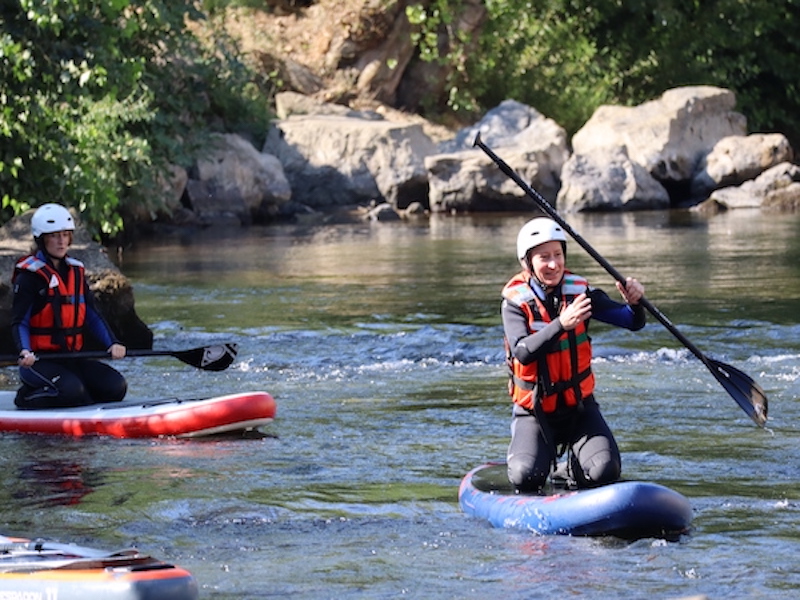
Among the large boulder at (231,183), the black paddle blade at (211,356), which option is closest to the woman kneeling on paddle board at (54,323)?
the black paddle blade at (211,356)

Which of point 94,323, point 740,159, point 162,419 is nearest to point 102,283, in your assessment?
point 94,323

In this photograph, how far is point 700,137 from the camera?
26.1m

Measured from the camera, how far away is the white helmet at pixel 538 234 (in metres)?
5.80

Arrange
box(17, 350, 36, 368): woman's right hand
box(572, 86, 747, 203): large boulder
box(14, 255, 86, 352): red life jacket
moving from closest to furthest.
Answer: box(17, 350, 36, 368): woman's right hand < box(14, 255, 86, 352): red life jacket < box(572, 86, 747, 203): large boulder

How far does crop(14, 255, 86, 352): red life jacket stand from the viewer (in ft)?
26.5

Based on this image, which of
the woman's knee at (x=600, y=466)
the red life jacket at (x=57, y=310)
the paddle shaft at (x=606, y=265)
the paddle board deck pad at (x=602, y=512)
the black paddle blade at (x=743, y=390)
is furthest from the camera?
the red life jacket at (x=57, y=310)

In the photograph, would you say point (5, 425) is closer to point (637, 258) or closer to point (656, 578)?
point (656, 578)

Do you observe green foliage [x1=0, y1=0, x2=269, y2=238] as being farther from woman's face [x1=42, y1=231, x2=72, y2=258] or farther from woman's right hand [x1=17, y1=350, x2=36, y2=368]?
woman's right hand [x1=17, y1=350, x2=36, y2=368]

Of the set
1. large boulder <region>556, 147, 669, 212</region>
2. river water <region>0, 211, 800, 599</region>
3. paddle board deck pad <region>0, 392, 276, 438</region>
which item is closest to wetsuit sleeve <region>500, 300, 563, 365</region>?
river water <region>0, 211, 800, 599</region>

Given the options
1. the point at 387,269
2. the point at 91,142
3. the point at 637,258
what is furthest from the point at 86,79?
the point at 637,258

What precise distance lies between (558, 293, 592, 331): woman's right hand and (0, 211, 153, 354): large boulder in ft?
18.9

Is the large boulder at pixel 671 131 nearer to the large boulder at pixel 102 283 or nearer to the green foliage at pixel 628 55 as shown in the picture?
the green foliage at pixel 628 55

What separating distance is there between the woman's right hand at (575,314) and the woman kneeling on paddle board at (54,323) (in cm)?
319

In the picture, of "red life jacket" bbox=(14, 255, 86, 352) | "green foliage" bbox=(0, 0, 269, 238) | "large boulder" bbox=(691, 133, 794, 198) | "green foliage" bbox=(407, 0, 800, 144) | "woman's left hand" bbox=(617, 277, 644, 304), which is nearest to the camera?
"woman's left hand" bbox=(617, 277, 644, 304)
